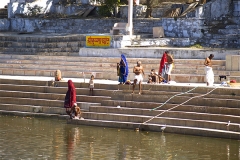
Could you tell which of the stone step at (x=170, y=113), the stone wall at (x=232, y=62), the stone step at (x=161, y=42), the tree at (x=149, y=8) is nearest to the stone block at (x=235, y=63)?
the stone wall at (x=232, y=62)

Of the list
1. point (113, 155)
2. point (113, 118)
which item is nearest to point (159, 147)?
point (113, 155)

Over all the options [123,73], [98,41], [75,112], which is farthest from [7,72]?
[75,112]

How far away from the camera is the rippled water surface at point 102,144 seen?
17000 millimetres

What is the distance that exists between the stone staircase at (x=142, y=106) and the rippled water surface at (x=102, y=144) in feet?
1.30

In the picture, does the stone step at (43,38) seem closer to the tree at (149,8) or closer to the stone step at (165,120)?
the tree at (149,8)

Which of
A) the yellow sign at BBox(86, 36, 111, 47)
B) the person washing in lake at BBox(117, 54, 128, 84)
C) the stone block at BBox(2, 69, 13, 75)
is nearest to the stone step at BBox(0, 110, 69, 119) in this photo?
the person washing in lake at BBox(117, 54, 128, 84)

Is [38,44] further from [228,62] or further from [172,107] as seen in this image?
[172,107]

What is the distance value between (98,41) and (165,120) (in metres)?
9.01

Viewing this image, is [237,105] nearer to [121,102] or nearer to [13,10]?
[121,102]

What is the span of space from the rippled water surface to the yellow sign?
7.85 meters

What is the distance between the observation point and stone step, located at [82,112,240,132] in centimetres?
1892

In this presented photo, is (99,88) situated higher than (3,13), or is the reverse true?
(3,13)

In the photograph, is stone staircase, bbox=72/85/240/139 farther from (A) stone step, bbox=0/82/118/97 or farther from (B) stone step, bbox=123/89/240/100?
(A) stone step, bbox=0/82/118/97

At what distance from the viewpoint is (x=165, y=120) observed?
65.1 feet
